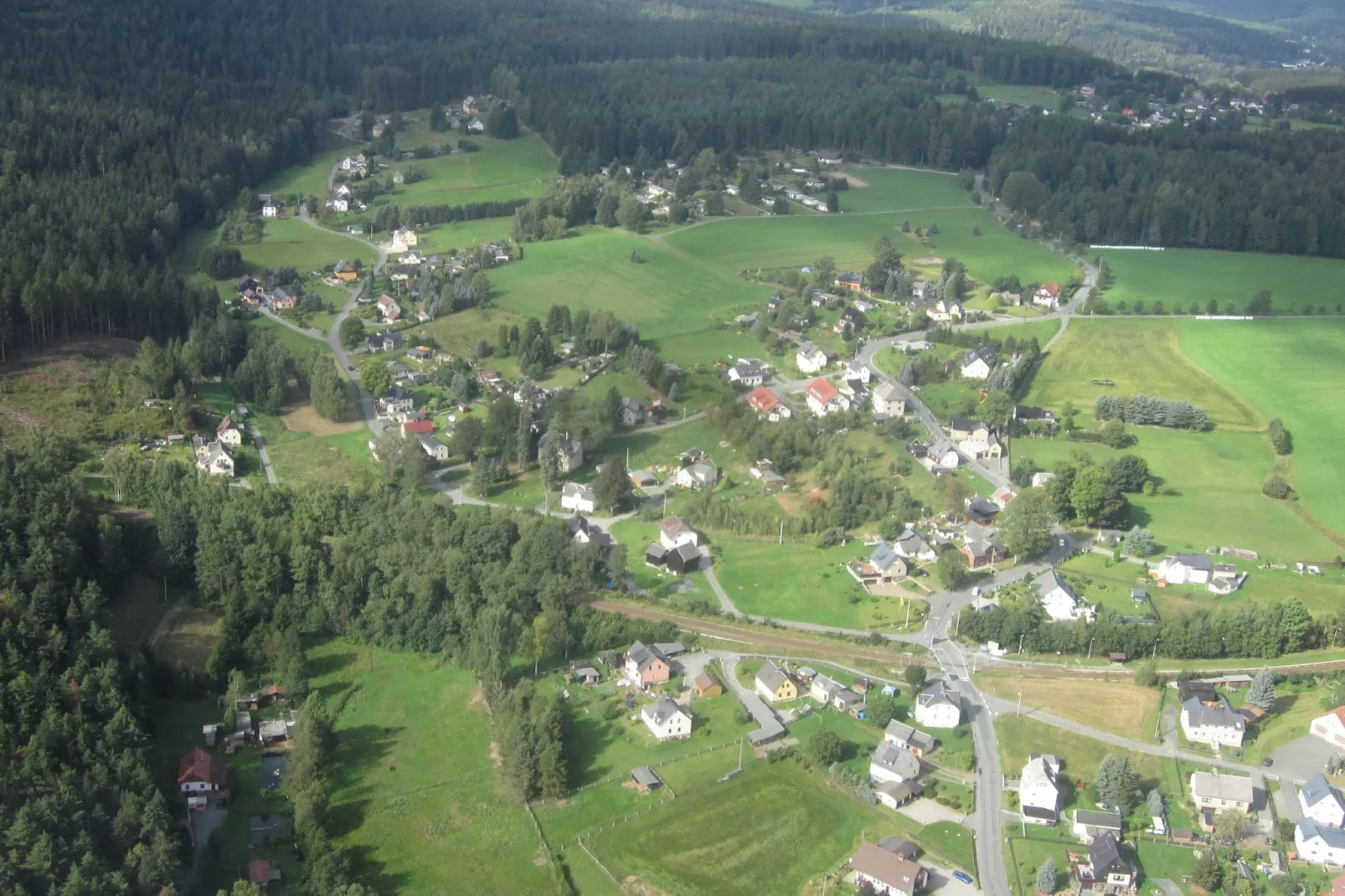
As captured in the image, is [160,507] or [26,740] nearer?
[26,740]

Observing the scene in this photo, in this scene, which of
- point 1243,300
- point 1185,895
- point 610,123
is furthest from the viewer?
point 610,123

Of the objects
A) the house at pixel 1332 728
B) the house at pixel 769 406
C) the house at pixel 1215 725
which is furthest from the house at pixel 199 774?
the house at pixel 1332 728

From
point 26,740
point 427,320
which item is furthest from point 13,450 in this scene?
point 427,320

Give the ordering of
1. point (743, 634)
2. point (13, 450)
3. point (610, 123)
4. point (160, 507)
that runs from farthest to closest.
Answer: point (610, 123) < point (13, 450) < point (160, 507) < point (743, 634)

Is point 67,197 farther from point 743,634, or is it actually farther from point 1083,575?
point 1083,575

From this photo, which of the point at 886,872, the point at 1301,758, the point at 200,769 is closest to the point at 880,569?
the point at 1301,758
